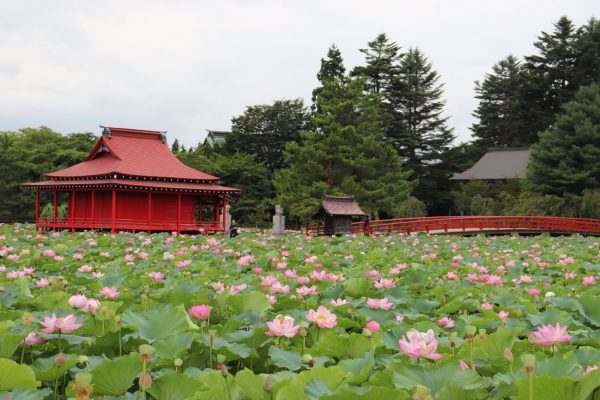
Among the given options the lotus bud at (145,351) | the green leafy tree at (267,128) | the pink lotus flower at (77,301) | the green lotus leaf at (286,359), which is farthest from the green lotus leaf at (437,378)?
the green leafy tree at (267,128)

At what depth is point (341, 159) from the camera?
1016 inches

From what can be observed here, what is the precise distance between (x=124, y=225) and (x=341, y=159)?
1082 cm

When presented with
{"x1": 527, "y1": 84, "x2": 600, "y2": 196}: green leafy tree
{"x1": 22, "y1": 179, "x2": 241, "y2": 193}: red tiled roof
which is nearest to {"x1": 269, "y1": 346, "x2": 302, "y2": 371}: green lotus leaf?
{"x1": 22, "y1": 179, "x2": 241, "y2": 193}: red tiled roof

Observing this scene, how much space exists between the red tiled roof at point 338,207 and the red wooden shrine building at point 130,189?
496 centimetres

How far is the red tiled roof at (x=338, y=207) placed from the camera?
1669 cm

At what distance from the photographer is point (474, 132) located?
143 feet

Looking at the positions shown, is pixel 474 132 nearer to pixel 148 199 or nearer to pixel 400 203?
pixel 400 203

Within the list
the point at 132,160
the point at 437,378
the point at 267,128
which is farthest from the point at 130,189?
the point at 437,378

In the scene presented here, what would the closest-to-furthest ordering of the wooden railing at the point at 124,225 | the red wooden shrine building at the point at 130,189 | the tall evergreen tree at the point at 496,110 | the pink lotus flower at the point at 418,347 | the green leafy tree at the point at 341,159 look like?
the pink lotus flower at the point at 418,347
the wooden railing at the point at 124,225
the red wooden shrine building at the point at 130,189
the green leafy tree at the point at 341,159
the tall evergreen tree at the point at 496,110

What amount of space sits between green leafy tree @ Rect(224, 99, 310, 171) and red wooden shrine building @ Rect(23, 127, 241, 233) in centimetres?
1367

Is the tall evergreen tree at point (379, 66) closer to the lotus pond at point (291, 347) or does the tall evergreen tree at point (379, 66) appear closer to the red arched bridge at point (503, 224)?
the red arched bridge at point (503, 224)

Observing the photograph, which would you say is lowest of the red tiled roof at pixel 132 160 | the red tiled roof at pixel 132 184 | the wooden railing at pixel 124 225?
the wooden railing at pixel 124 225

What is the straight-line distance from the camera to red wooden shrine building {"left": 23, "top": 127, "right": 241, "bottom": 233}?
19.4 m

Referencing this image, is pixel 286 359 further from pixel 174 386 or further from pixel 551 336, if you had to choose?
pixel 551 336
